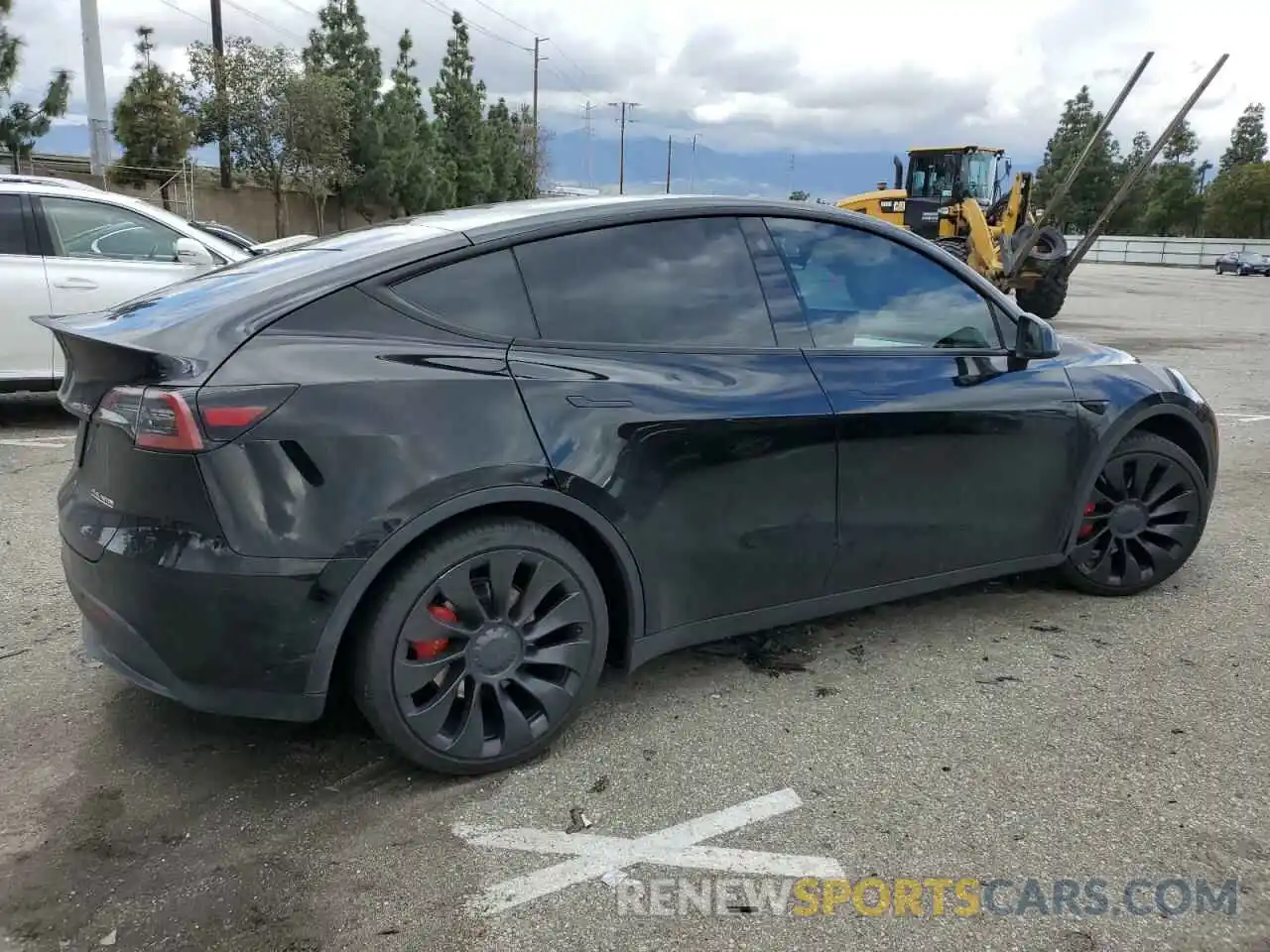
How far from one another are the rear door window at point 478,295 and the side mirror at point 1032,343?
195 cm

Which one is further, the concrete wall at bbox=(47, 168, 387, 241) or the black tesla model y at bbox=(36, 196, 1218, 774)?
the concrete wall at bbox=(47, 168, 387, 241)

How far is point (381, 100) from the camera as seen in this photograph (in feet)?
120

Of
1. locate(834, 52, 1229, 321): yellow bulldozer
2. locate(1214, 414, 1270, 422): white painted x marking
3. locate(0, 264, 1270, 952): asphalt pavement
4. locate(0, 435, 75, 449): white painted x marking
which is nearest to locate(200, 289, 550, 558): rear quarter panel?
locate(0, 264, 1270, 952): asphalt pavement

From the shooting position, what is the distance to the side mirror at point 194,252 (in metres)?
7.24

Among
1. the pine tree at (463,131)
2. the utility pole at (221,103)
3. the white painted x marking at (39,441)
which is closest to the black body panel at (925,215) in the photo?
the white painted x marking at (39,441)

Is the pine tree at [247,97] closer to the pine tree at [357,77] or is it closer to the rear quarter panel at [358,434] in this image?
the pine tree at [357,77]

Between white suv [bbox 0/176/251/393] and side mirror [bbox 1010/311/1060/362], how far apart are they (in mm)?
5284

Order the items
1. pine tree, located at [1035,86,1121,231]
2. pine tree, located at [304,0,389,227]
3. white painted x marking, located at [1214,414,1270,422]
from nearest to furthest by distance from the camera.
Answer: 1. white painted x marking, located at [1214,414,1270,422]
2. pine tree, located at [304,0,389,227]
3. pine tree, located at [1035,86,1121,231]

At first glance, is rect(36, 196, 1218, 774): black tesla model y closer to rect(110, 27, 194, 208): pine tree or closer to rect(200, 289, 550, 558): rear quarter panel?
rect(200, 289, 550, 558): rear quarter panel

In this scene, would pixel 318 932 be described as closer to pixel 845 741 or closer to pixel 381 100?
pixel 845 741

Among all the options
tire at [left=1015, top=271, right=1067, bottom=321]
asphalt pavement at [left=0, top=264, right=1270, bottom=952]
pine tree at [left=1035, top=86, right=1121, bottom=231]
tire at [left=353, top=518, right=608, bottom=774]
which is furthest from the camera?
pine tree at [left=1035, top=86, right=1121, bottom=231]

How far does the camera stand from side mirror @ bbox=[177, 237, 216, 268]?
7.24m

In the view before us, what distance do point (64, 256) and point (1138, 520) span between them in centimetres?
704

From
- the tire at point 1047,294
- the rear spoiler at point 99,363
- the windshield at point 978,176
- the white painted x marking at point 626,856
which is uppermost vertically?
the windshield at point 978,176
